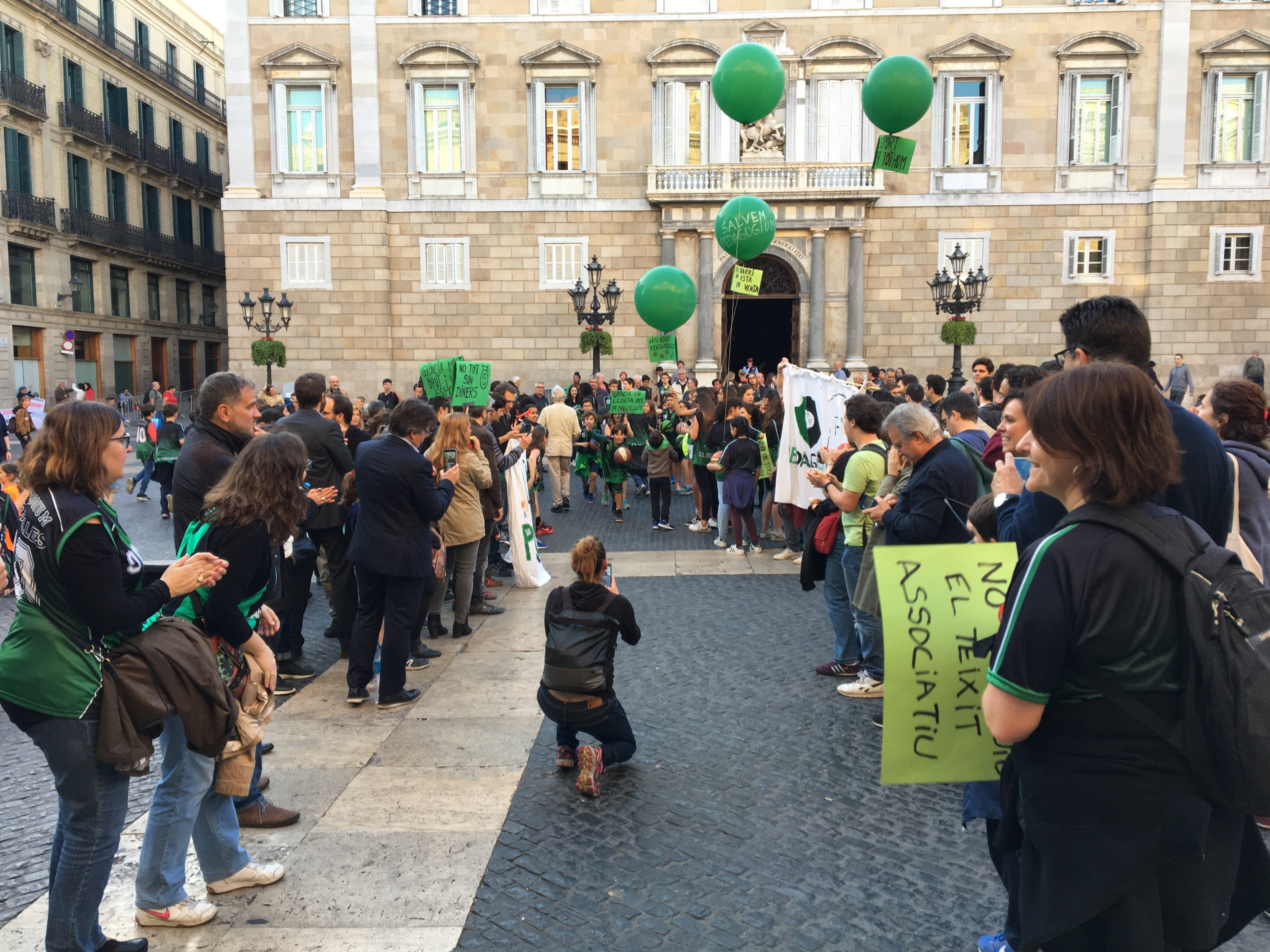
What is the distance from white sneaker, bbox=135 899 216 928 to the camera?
11.2 feet

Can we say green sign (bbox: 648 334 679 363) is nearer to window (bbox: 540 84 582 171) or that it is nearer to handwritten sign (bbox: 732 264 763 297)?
handwritten sign (bbox: 732 264 763 297)

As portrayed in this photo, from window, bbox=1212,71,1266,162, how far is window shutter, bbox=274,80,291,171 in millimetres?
23987

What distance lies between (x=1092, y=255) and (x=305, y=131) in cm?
2090

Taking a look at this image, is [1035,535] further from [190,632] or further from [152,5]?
[152,5]

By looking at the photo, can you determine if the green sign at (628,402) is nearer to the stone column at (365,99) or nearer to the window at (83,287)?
the stone column at (365,99)

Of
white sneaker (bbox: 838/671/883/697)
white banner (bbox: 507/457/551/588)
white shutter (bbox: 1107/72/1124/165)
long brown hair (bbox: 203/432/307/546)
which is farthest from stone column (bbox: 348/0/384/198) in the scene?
Result: long brown hair (bbox: 203/432/307/546)

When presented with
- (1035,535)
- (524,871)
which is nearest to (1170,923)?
(1035,535)

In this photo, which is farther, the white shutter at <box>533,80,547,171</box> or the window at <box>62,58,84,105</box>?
the window at <box>62,58,84,105</box>

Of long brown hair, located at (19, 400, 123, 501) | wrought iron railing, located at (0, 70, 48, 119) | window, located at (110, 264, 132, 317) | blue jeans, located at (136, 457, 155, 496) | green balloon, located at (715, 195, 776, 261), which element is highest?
wrought iron railing, located at (0, 70, 48, 119)

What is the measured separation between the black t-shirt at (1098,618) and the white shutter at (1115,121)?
85.2ft

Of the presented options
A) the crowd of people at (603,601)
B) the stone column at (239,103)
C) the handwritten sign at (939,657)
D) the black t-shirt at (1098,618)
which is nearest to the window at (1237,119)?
the crowd of people at (603,601)

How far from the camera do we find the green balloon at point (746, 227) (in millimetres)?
11164

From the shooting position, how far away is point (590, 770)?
4465mm

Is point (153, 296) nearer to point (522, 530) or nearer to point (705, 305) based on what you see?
point (705, 305)
